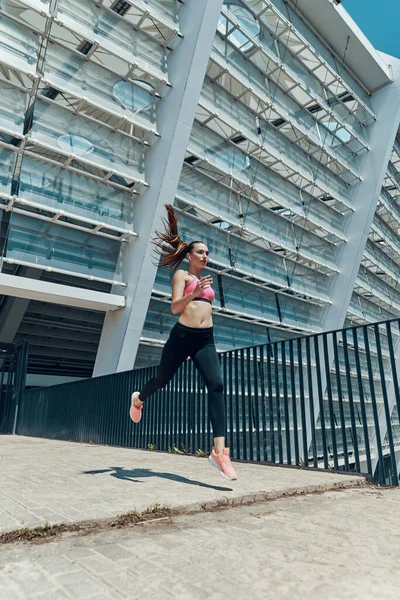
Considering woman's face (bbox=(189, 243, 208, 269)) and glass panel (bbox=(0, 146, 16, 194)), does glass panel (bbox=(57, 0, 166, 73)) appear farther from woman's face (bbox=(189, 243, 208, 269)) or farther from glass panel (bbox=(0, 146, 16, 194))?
woman's face (bbox=(189, 243, 208, 269))

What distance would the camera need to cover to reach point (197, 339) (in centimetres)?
326

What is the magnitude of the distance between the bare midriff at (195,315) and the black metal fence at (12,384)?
49.5 feet

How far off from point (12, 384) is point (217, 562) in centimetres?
1844

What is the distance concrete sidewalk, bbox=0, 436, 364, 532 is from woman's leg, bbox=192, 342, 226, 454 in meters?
0.41

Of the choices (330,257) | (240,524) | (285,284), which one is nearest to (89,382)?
(240,524)

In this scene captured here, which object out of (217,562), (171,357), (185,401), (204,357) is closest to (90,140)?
(185,401)

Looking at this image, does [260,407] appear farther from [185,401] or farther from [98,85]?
[98,85]

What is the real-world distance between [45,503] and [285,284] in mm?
19653

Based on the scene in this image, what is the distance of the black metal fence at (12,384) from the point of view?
16.3 meters

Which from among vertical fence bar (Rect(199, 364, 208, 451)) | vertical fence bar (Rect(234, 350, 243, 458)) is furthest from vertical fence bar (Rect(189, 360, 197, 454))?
vertical fence bar (Rect(234, 350, 243, 458))

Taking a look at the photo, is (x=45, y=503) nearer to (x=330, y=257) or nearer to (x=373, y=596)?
(x=373, y=596)

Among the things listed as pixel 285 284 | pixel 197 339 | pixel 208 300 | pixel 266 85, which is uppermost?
pixel 266 85

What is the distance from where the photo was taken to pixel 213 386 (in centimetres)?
321

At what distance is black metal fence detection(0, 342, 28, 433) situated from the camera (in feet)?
53.5
